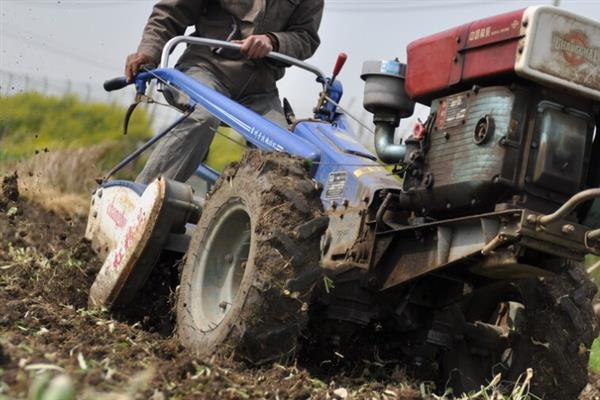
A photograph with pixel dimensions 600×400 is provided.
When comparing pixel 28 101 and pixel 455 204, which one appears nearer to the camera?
pixel 455 204

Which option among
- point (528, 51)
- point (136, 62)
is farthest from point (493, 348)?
point (136, 62)

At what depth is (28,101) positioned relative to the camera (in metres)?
15.6

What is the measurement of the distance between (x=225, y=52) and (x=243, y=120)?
2.88 ft

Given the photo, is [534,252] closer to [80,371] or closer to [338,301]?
[338,301]

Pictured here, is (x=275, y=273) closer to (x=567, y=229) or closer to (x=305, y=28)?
(x=567, y=229)

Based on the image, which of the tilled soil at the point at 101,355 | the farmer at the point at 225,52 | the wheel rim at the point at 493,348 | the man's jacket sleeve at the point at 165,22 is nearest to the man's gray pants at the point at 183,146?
the farmer at the point at 225,52

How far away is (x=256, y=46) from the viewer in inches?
217

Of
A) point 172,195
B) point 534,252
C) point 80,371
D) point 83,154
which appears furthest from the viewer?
point 83,154

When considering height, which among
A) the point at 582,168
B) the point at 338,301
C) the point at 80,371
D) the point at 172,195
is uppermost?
the point at 582,168

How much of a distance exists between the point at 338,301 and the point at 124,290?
120 cm

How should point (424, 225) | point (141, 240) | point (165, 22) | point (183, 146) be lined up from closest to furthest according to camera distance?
point (424, 225) < point (141, 240) < point (183, 146) < point (165, 22)

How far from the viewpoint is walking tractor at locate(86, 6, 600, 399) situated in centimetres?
370

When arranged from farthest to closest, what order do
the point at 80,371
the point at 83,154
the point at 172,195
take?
the point at 83,154 → the point at 172,195 → the point at 80,371

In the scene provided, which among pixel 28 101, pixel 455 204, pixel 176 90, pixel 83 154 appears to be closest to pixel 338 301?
pixel 455 204
